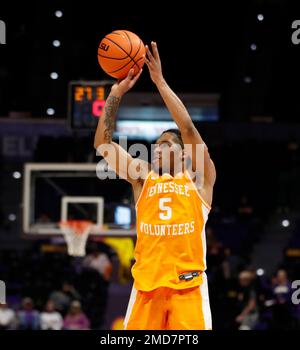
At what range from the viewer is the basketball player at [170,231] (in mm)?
4688

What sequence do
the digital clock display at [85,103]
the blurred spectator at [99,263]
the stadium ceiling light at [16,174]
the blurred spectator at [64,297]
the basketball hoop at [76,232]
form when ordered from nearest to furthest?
the digital clock display at [85,103] → the basketball hoop at [76,232] → the blurred spectator at [64,297] → the blurred spectator at [99,263] → the stadium ceiling light at [16,174]

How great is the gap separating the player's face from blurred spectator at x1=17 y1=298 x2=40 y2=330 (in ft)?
23.2

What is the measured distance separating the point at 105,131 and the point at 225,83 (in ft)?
32.1

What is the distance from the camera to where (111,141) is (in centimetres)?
504

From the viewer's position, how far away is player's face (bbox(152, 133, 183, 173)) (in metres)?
4.88

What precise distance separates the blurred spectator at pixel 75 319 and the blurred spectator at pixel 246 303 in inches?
83.8

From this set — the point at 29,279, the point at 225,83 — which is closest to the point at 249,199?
the point at 225,83

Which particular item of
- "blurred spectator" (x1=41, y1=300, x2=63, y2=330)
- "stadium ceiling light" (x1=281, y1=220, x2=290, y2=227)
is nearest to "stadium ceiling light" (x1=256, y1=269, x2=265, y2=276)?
"stadium ceiling light" (x1=281, y1=220, x2=290, y2=227)

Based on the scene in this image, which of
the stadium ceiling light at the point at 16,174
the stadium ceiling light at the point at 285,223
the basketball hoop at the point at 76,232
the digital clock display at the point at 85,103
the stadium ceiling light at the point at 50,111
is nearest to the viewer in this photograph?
the digital clock display at the point at 85,103

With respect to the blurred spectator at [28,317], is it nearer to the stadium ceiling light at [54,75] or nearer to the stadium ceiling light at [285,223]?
the stadium ceiling light at [54,75]

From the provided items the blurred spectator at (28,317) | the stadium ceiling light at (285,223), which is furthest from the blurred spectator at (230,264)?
the blurred spectator at (28,317)

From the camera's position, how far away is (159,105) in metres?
14.3

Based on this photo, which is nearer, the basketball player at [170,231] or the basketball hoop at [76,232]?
the basketball player at [170,231]

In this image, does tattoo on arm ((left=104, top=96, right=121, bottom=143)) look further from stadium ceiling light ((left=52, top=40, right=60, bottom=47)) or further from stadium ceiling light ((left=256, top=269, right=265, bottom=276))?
stadium ceiling light ((left=52, top=40, right=60, bottom=47))
